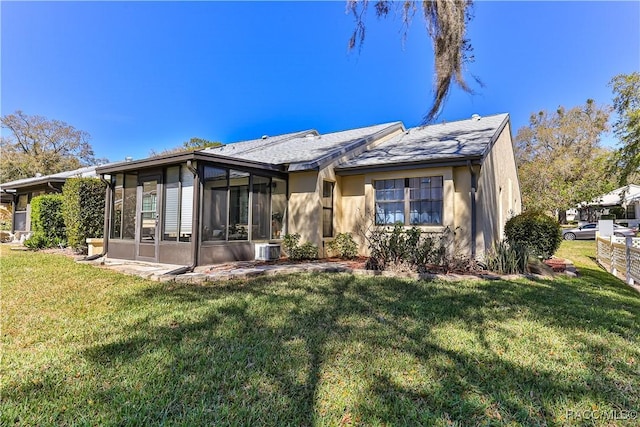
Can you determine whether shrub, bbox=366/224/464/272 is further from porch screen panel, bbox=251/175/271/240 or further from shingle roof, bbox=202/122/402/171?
porch screen panel, bbox=251/175/271/240

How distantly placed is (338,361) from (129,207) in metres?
8.68

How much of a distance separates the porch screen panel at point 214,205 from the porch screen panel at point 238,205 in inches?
6.6

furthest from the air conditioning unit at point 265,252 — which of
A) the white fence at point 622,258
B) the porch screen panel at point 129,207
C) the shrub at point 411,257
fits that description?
the white fence at point 622,258

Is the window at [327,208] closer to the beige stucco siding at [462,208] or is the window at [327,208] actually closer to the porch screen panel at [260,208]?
the porch screen panel at [260,208]

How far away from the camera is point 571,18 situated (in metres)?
8.77

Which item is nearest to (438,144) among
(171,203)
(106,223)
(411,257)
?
(411,257)

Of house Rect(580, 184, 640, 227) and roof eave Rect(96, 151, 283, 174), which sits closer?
roof eave Rect(96, 151, 283, 174)

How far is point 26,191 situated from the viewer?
16484 millimetres

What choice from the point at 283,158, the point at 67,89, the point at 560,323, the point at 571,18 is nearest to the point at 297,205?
the point at 283,158

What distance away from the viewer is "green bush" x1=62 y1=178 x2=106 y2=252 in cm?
1086

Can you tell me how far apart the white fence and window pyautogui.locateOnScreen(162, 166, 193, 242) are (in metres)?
10.6

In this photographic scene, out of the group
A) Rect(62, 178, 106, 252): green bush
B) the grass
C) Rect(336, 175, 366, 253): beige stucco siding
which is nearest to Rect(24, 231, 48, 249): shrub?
Rect(62, 178, 106, 252): green bush

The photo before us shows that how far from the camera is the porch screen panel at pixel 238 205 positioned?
349 inches

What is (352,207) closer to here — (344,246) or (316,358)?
(344,246)
